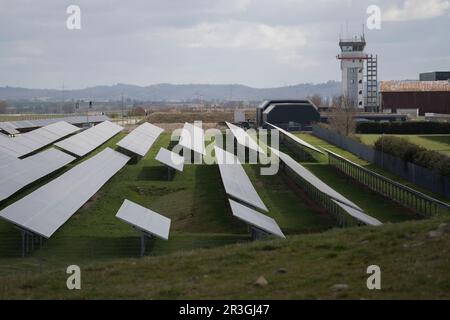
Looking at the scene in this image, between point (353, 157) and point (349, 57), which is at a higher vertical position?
point (349, 57)

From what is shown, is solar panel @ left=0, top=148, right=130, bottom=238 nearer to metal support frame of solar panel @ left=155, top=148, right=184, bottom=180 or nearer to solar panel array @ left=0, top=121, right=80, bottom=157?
metal support frame of solar panel @ left=155, top=148, right=184, bottom=180

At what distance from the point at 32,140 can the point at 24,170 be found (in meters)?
15.1

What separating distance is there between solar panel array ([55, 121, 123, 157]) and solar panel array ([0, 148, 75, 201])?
4.41 metres

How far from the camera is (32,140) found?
3956 centimetres

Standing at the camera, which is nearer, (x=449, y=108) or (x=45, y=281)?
(x=45, y=281)

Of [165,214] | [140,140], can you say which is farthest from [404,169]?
[140,140]

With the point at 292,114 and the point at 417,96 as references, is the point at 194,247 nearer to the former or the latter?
the point at 292,114

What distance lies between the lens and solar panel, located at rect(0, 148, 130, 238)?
15.8m

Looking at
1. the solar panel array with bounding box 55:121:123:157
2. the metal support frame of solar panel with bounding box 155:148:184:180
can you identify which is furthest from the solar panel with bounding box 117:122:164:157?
the metal support frame of solar panel with bounding box 155:148:184:180
